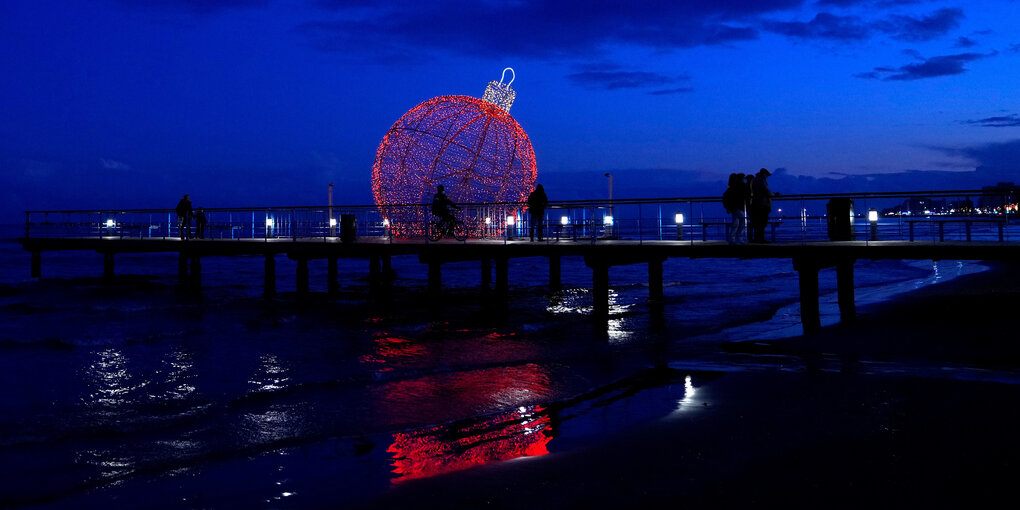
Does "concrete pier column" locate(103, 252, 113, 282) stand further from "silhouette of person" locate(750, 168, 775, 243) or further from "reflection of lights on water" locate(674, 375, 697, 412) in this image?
"reflection of lights on water" locate(674, 375, 697, 412)

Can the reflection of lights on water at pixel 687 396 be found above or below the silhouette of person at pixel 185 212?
below

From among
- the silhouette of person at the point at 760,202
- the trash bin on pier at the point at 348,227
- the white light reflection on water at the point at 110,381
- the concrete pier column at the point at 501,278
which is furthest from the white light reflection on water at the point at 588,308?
the white light reflection on water at the point at 110,381

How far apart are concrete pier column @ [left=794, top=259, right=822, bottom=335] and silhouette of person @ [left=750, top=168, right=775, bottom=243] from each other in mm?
1088

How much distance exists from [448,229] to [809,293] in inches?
436

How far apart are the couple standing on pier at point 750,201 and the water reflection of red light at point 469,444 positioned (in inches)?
366

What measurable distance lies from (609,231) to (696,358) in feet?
34.3

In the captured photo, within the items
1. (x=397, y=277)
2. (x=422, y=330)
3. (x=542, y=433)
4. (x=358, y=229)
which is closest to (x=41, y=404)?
(x=542, y=433)

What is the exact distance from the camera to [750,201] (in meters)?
17.1

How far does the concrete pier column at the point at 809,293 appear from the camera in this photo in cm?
1627

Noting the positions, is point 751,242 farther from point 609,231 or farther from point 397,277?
point 397,277

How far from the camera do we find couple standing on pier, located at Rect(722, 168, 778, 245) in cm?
1659

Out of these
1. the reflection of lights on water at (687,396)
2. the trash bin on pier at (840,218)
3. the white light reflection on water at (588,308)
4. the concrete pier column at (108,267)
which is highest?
the trash bin on pier at (840,218)

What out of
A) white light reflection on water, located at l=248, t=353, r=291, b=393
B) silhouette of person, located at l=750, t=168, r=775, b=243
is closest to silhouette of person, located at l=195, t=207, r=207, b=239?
white light reflection on water, located at l=248, t=353, r=291, b=393

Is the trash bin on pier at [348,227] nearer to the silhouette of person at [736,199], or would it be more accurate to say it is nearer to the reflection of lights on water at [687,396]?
the silhouette of person at [736,199]
